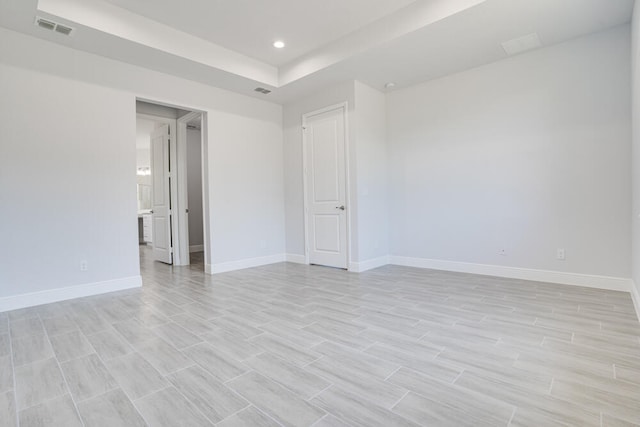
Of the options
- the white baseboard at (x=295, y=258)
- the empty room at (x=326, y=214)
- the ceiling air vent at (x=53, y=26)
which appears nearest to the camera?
the empty room at (x=326, y=214)

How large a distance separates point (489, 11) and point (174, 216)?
17.5 ft

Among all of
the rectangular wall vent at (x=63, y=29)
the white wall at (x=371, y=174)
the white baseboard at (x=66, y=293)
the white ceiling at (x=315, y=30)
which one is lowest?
the white baseboard at (x=66, y=293)

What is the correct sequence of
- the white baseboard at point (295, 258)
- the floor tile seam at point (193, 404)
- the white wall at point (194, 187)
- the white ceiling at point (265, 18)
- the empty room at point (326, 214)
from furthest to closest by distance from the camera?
the white wall at point (194, 187)
the white baseboard at point (295, 258)
the white ceiling at point (265, 18)
the empty room at point (326, 214)
the floor tile seam at point (193, 404)

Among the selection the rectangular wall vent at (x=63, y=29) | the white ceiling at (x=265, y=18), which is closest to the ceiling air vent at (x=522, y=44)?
the white ceiling at (x=265, y=18)

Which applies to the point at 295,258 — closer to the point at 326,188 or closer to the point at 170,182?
the point at 326,188

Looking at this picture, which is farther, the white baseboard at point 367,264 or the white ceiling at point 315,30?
the white baseboard at point 367,264

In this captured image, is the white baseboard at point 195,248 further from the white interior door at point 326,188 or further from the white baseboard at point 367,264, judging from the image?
the white baseboard at point 367,264

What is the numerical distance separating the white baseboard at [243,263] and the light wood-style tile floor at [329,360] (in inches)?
51.3

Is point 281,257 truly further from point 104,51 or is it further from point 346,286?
point 104,51

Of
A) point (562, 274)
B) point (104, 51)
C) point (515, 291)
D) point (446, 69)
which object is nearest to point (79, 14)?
point (104, 51)

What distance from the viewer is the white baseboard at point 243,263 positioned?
487 centimetres

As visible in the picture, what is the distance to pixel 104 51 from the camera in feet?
12.0

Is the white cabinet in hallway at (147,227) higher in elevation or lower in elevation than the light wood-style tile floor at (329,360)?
higher

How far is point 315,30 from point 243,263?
3.55 meters
